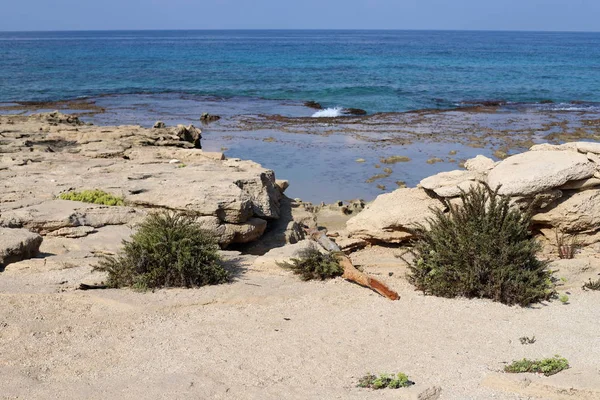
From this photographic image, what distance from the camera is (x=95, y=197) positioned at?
1081cm

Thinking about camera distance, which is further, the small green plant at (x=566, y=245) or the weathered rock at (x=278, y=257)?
the small green plant at (x=566, y=245)

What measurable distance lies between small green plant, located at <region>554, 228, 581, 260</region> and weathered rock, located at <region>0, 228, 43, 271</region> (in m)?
7.43

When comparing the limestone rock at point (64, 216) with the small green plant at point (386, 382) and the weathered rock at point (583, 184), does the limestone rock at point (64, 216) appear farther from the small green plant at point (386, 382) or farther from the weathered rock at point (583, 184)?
the weathered rock at point (583, 184)

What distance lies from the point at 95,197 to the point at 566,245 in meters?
7.46

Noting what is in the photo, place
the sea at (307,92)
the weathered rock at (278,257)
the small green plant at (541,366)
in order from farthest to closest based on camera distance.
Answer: the sea at (307,92)
the weathered rock at (278,257)
the small green plant at (541,366)

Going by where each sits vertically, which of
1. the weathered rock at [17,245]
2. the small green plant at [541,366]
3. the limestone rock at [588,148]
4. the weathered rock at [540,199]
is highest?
the limestone rock at [588,148]

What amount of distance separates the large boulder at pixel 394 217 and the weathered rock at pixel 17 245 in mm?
4938

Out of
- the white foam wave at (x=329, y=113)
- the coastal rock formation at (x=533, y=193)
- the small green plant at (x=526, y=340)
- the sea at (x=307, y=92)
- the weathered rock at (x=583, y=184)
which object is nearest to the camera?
the small green plant at (x=526, y=340)

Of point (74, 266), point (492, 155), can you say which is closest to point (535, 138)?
point (492, 155)

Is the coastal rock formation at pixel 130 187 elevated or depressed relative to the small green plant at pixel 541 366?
elevated

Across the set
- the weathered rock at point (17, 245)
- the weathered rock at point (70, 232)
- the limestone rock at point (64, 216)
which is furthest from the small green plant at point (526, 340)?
the weathered rock at point (70, 232)

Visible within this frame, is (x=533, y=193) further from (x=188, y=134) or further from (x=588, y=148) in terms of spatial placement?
(x=188, y=134)

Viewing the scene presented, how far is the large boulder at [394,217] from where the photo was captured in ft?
33.8

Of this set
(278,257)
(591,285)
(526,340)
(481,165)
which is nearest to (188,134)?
(481,165)
